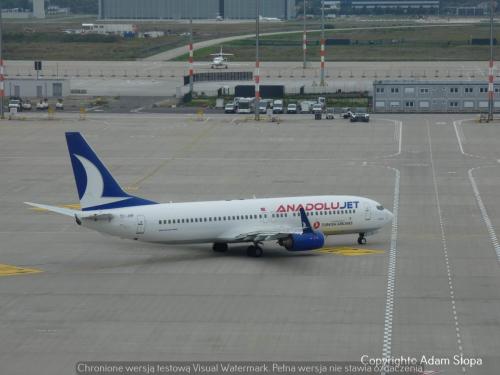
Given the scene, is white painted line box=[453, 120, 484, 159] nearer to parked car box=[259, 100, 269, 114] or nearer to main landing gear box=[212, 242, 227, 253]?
parked car box=[259, 100, 269, 114]

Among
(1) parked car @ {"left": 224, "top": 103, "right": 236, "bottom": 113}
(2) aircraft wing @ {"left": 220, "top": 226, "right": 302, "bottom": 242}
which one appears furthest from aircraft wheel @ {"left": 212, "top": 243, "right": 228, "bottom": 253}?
(1) parked car @ {"left": 224, "top": 103, "right": 236, "bottom": 113}

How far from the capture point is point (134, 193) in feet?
267

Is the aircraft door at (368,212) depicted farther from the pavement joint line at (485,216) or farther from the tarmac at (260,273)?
the pavement joint line at (485,216)

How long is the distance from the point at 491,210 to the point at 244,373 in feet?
126

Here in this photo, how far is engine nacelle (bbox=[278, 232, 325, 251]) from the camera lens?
5819cm

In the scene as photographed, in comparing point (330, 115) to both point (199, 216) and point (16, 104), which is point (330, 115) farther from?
point (199, 216)

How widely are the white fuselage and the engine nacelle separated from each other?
1.78 meters

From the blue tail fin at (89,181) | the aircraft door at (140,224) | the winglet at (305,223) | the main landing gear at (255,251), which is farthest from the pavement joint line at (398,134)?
the blue tail fin at (89,181)

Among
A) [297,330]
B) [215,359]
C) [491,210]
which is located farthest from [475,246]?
[215,359]

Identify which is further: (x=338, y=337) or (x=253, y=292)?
(x=253, y=292)

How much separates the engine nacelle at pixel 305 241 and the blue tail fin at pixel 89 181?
28.5ft

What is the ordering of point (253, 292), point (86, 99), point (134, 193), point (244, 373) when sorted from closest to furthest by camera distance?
point (244, 373)
point (253, 292)
point (134, 193)
point (86, 99)

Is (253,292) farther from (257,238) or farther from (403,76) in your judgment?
(403,76)

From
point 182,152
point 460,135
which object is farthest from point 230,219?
point 460,135
